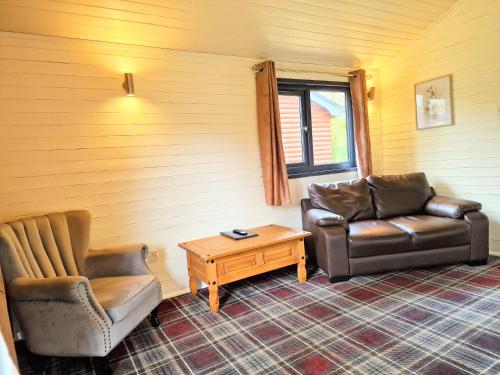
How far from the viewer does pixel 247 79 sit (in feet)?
11.2

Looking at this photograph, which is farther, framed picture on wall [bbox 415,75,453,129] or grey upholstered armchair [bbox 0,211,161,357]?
framed picture on wall [bbox 415,75,453,129]

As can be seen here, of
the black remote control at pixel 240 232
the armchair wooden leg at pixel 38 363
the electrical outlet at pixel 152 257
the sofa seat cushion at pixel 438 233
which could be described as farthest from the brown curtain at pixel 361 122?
the armchair wooden leg at pixel 38 363

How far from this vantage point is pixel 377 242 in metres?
2.99

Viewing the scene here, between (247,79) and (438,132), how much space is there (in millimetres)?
2162

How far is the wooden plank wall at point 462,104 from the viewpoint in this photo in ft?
10.8

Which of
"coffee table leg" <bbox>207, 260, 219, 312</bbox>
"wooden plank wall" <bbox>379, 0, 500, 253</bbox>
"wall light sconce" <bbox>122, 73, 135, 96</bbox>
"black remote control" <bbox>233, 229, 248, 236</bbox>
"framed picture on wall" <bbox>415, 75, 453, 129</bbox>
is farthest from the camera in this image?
"framed picture on wall" <bbox>415, 75, 453, 129</bbox>

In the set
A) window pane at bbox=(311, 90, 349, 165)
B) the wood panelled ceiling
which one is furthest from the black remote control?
the wood panelled ceiling

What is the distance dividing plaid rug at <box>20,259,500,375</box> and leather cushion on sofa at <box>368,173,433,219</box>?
74 cm

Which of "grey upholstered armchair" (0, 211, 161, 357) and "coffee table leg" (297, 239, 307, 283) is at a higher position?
"grey upholstered armchair" (0, 211, 161, 357)

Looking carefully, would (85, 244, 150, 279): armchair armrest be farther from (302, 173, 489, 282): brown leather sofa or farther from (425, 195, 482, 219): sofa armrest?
(425, 195, 482, 219): sofa armrest

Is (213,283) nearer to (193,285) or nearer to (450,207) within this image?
(193,285)

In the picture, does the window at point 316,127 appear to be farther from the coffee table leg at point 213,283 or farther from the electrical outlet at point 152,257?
the electrical outlet at point 152,257

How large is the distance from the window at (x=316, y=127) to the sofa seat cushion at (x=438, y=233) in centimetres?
124

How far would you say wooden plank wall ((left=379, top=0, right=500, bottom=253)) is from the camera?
3.29m
